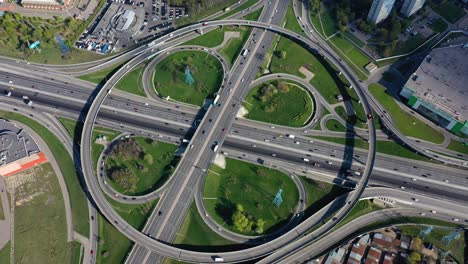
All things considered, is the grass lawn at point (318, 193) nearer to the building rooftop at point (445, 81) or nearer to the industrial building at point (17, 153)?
the building rooftop at point (445, 81)

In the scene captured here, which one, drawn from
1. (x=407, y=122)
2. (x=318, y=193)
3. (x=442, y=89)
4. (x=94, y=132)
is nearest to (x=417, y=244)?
(x=318, y=193)

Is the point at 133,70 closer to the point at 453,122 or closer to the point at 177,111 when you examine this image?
the point at 177,111

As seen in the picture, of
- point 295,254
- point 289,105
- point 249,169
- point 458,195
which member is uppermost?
point 289,105

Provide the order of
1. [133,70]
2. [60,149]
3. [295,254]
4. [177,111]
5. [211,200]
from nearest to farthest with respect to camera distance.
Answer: [295,254] → [211,200] → [60,149] → [177,111] → [133,70]

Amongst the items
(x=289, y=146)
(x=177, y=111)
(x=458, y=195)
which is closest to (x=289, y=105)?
(x=289, y=146)

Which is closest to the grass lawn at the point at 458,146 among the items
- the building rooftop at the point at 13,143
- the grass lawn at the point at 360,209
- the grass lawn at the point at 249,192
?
the grass lawn at the point at 360,209

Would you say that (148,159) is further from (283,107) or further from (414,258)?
(414,258)

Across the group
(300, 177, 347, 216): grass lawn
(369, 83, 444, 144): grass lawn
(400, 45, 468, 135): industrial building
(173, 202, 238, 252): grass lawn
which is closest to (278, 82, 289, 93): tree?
(369, 83, 444, 144): grass lawn
